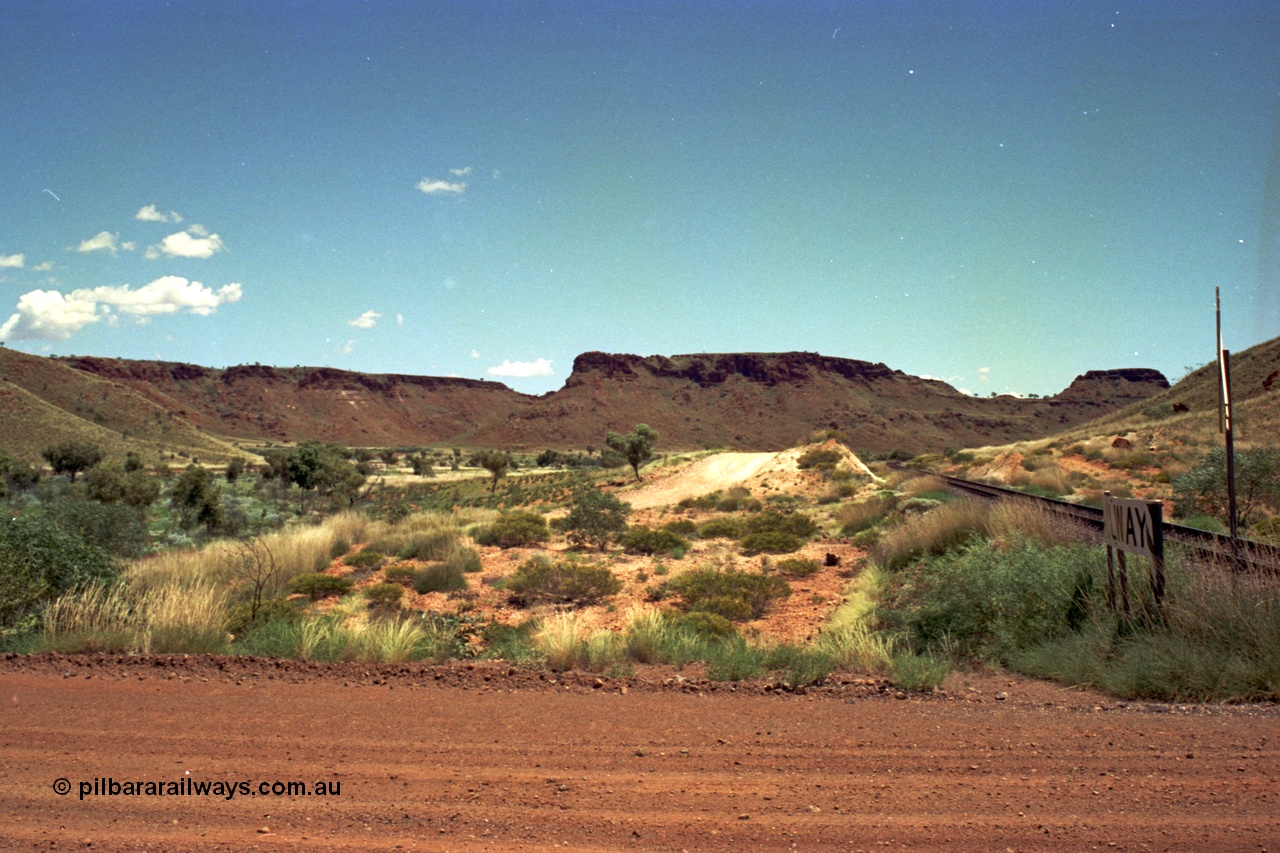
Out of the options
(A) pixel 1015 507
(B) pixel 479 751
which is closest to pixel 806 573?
(A) pixel 1015 507

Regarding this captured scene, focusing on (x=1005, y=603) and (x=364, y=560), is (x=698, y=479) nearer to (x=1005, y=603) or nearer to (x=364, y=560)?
(x=364, y=560)

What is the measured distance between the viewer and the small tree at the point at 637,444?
48719 millimetres

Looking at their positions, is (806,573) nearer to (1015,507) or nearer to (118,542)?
(1015,507)

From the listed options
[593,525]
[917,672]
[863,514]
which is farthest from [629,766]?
[863,514]

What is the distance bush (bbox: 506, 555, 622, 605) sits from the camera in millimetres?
15258

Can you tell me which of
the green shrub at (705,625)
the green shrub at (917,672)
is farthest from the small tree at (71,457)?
the green shrub at (917,672)

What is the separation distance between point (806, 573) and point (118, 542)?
56.7 ft

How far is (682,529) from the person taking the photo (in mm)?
24828

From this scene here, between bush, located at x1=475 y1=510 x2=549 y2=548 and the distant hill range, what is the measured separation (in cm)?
9657

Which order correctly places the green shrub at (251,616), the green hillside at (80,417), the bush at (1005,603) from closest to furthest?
the bush at (1005,603), the green shrub at (251,616), the green hillside at (80,417)

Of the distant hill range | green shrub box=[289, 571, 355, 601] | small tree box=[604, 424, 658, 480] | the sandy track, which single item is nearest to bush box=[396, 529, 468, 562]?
green shrub box=[289, 571, 355, 601]

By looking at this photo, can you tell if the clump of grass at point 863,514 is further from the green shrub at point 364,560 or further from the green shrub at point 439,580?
the green shrub at point 364,560

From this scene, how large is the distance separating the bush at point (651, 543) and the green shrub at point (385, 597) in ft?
25.5

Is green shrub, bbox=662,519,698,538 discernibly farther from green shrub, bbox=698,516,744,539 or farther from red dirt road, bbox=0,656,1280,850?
red dirt road, bbox=0,656,1280,850
